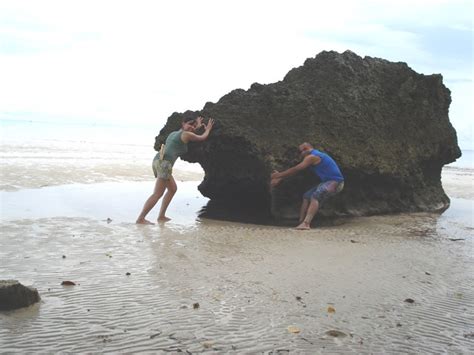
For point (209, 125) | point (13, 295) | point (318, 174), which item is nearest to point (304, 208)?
point (318, 174)

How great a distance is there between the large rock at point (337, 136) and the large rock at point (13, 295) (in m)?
6.06

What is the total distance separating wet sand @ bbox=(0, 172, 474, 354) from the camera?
3797 mm

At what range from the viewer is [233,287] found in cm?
502

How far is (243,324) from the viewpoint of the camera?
4.08m

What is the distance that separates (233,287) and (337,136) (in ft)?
19.8

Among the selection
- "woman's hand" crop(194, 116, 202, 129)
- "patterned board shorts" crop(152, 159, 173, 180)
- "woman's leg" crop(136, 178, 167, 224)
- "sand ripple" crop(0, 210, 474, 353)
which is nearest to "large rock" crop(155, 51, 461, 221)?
"woman's hand" crop(194, 116, 202, 129)

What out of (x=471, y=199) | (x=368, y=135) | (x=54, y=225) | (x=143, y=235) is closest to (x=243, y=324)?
(x=143, y=235)

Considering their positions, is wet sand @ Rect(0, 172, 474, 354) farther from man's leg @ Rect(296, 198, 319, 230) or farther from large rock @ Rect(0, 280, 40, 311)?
man's leg @ Rect(296, 198, 319, 230)

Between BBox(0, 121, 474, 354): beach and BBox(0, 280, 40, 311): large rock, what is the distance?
8 cm

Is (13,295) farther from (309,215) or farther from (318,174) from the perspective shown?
(318,174)

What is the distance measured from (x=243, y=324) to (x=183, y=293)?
88cm

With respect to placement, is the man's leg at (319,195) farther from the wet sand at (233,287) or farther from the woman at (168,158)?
the woman at (168,158)

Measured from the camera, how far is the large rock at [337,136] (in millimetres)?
10055

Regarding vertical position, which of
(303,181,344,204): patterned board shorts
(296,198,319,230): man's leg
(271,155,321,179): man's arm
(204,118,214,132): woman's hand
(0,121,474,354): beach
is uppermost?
(204,118,214,132): woman's hand
